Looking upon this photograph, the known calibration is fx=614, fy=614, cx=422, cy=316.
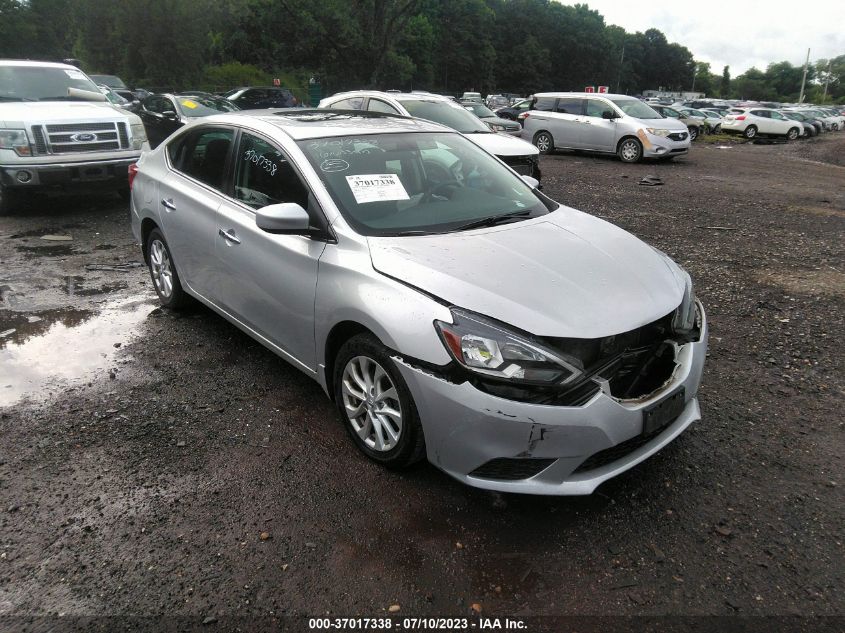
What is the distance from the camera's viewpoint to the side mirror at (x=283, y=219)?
313 centimetres

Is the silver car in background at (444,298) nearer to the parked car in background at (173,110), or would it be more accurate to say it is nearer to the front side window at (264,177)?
the front side window at (264,177)

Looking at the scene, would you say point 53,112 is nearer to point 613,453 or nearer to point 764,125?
point 613,453

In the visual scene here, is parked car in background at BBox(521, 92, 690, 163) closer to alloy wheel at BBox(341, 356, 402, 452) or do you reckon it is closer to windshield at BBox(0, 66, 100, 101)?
windshield at BBox(0, 66, 100, 101)

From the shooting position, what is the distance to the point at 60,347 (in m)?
4.57

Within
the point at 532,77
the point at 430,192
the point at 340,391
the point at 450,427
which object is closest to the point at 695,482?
the point at 450,427

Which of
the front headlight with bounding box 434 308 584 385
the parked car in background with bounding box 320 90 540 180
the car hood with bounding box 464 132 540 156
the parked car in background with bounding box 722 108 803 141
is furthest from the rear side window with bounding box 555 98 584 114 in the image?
the parked car in background with bounding box 722 108 803 141

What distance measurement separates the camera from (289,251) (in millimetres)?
3416

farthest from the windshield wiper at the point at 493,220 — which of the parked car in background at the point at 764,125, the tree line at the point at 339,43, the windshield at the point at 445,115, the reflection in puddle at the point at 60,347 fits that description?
the tree line at the point at 339,43

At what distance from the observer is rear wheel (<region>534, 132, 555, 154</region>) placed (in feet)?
56.4

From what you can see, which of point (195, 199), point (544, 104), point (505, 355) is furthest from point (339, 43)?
point (505, 355)

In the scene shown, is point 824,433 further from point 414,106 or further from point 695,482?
point 414,106

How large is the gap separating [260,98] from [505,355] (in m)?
19.9

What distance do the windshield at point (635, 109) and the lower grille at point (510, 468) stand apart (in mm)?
15339

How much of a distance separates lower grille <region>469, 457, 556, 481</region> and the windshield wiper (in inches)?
52.8
